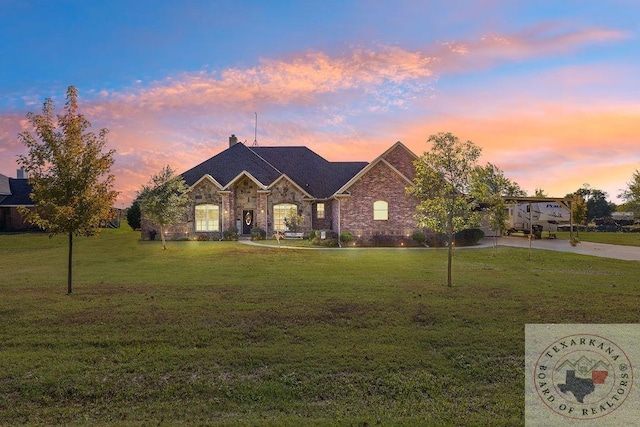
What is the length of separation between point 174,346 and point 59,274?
12.7 metres

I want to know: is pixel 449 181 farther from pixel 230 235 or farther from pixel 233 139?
pixel 233 139

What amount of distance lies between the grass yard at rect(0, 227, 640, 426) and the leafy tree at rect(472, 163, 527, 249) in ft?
11.2

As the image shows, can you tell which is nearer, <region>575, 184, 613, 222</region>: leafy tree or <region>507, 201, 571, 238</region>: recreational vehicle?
<region>507, 201, 571, 238</region>: recreational vehicle

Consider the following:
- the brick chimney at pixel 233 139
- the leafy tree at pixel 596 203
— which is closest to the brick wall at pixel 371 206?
the brick chimney at pixel 233 139

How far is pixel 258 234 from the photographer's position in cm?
3547

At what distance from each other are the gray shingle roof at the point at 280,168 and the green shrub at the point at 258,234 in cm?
515

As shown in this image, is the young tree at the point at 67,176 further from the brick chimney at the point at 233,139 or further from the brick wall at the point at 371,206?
the brick chimney at the point at 233,139

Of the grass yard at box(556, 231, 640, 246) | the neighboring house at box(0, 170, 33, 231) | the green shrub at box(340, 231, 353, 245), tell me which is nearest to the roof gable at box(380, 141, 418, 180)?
the green shrub at box(340, 231, 353, 245)

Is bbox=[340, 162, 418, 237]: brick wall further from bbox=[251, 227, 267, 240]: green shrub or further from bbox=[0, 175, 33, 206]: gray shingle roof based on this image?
bbox=[0, 175, 33, 206]: gray shingle roof

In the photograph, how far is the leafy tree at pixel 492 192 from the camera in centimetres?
1354

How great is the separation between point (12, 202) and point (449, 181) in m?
57.4

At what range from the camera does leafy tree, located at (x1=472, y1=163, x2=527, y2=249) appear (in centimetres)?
1354

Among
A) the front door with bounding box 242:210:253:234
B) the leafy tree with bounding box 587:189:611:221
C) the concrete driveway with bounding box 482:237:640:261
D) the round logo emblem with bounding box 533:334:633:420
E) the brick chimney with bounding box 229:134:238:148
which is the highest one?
the brick chimney with bounding box 229:134:238:148

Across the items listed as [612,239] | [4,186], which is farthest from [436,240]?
[4,186]
